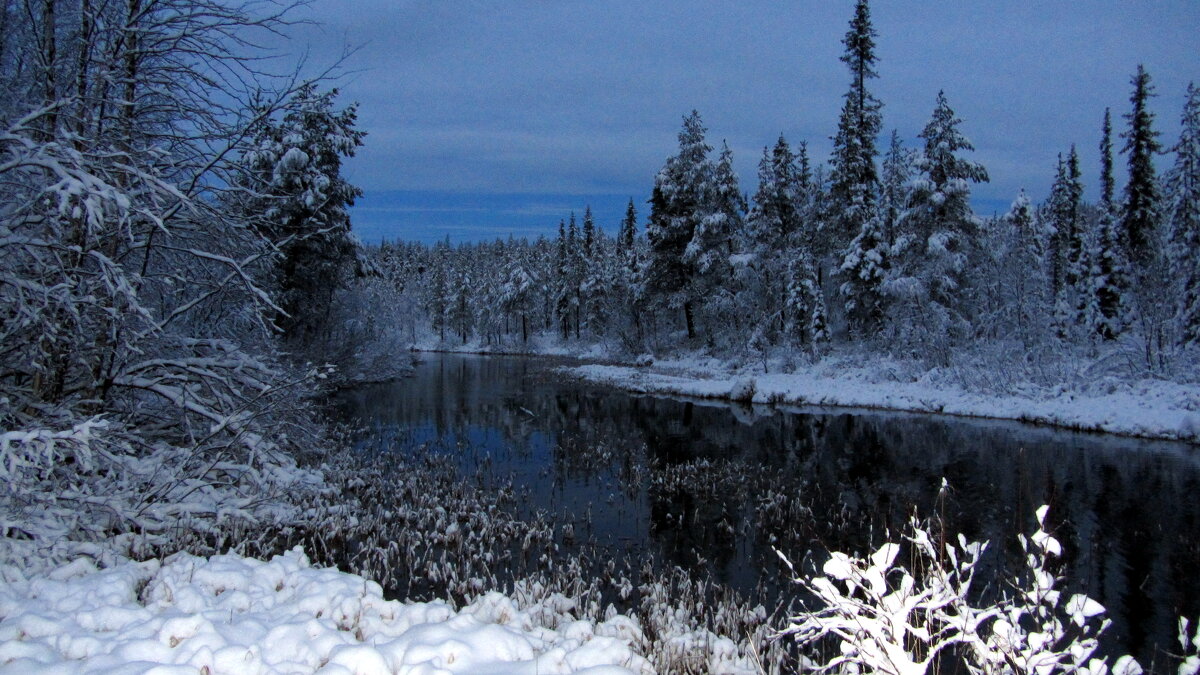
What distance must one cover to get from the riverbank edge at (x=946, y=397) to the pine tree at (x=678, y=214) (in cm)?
652

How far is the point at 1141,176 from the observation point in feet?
122

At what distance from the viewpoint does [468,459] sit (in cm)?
1482

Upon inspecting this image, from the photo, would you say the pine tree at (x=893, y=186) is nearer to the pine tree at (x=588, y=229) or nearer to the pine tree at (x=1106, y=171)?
the pine tree at (x=1106, y=171)

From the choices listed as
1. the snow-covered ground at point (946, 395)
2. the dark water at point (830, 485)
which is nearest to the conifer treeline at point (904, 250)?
the snow-covered ground at point (946, 395)

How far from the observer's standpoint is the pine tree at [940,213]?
29500 millimetres

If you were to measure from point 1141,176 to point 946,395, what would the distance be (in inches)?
1022

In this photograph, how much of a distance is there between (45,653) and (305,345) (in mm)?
23294

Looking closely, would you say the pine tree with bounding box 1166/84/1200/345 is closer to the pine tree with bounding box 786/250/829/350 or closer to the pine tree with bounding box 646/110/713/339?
the pine tree with bounding box 786/250/829/350

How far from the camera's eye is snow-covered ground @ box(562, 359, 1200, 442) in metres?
18.3

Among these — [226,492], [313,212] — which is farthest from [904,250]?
[226,492]

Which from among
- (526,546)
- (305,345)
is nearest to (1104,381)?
(526,546)

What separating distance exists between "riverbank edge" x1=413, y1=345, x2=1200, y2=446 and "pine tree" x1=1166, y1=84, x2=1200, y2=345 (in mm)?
13961

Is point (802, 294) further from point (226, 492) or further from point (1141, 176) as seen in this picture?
point (226, 492)

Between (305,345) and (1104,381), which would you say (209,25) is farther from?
(1104,381)
